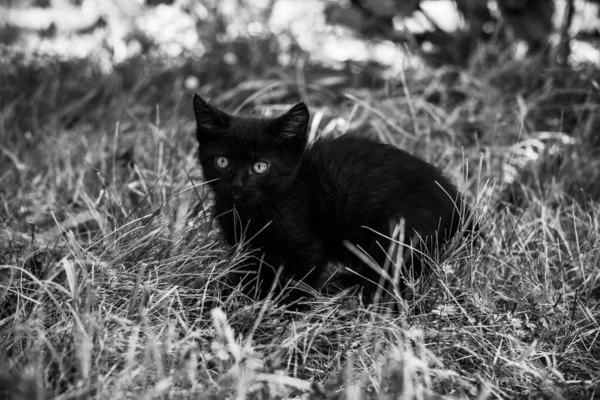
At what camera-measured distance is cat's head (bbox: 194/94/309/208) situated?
8.82ft

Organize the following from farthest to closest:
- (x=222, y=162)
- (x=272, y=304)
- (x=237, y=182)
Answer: (x=222, y=162)
(x=237, y=182)
(x=272, y=304)

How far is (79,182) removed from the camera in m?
3.25

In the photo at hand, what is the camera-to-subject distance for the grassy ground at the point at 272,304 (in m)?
1.88

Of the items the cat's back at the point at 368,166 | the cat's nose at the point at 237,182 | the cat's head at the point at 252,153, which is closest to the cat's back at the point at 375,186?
the cat's back at the point at 368,166

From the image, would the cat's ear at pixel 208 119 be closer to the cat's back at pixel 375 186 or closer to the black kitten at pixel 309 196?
the black kitten at pixel 309 196

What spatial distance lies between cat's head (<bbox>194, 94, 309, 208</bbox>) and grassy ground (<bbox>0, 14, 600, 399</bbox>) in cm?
26

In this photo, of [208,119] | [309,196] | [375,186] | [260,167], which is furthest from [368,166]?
[208,119]

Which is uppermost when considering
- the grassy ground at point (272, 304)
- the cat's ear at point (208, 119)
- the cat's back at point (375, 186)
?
the cat's ear at point (208, 119)

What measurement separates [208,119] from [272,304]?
2.96ft

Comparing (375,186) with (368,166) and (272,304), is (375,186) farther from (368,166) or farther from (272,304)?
(272,304)

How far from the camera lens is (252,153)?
2.71m

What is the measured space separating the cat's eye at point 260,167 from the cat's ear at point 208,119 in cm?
25

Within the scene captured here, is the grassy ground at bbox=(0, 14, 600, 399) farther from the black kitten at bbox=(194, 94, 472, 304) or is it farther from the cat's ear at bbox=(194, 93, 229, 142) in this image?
the cat's ear at bbox=(194, 93, 229, 142)

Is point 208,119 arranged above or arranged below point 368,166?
above
